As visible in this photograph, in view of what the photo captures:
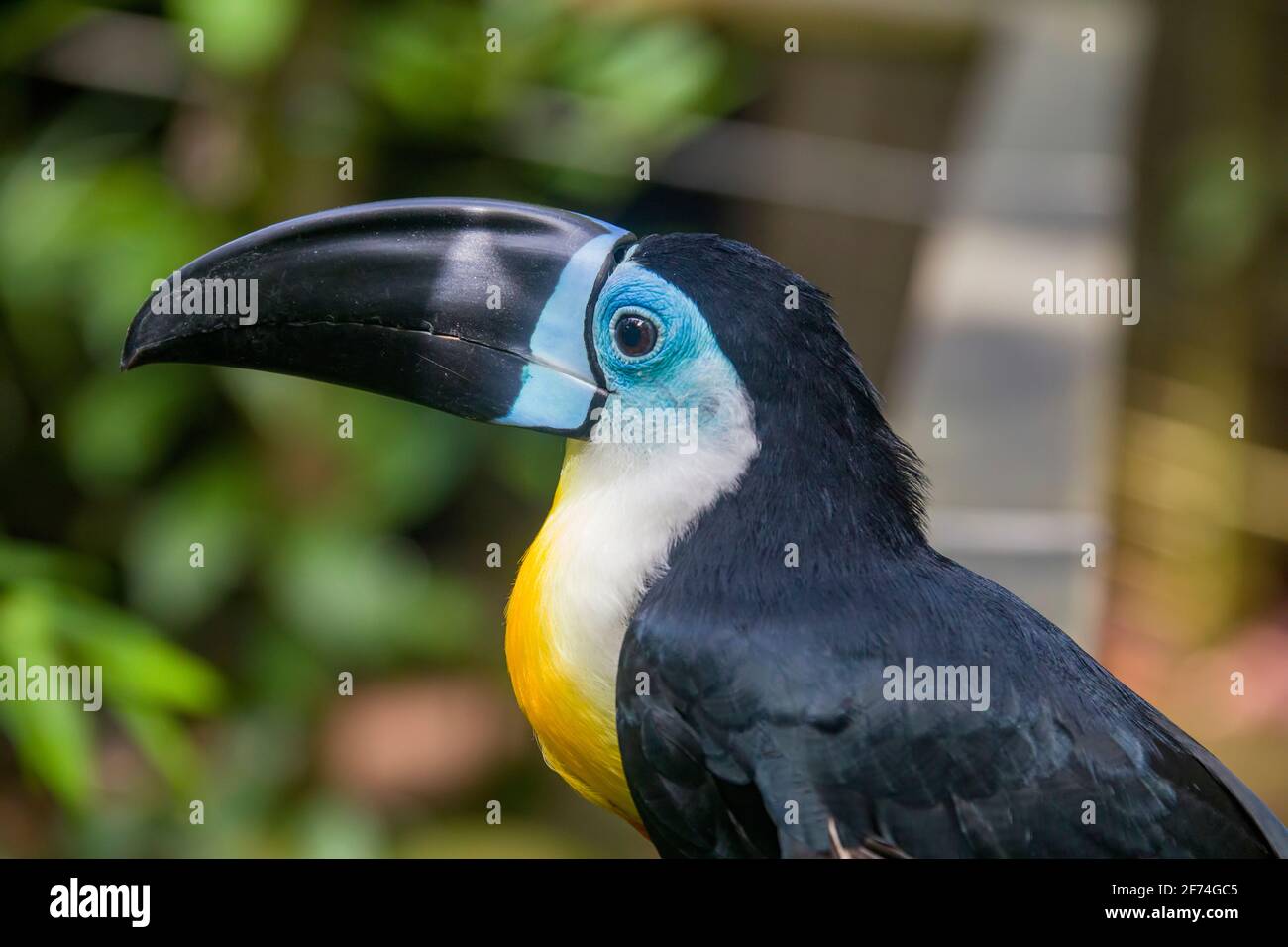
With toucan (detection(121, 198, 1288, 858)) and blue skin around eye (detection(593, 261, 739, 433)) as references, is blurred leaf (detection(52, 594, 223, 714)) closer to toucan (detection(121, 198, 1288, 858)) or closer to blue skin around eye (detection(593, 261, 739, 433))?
toucan (detection(121, 198, 1288, 858))

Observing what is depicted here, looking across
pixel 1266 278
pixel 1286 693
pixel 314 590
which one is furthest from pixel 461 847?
pixel 1266 278

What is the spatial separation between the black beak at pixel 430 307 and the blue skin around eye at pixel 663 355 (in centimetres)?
3

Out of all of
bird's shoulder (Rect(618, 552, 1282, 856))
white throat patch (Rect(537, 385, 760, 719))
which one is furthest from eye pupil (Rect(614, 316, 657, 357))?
bird's shoulder (Rect(618, 552, 1282, 856))

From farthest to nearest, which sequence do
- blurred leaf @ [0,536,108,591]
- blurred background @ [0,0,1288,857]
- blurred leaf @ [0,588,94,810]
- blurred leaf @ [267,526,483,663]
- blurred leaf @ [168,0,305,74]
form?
1. blurred leaf @ [267,526,483,663]
2. blurred background @ [0,0,1288,857]
3. blurred leaf @ [168,0,305,74]
4. blurred leaf @ [0,536,108,591]
5. blurred leaf @ [0,588,94,810]

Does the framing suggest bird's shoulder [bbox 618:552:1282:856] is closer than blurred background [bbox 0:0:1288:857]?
Yes

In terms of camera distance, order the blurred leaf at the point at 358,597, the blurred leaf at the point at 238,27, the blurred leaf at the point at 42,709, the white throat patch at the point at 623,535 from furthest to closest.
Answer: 1. the blurred leaf at the point at 358,597
2. the blurred leaf at the point at 238,27
3. the blurred leaf at the point at 42,709
4. the white throat patch at the point at 623,535

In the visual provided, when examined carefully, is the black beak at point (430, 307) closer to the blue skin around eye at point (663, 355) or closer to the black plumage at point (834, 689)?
the blue skin around eye at point (663, 355)

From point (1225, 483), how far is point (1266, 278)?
60cm

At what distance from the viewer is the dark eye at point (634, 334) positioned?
1.60 meters

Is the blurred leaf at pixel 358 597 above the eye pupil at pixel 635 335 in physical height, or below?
below

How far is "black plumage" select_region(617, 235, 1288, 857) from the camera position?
1.49 m

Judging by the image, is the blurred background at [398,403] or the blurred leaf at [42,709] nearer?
the blurred leaf at [42,709]

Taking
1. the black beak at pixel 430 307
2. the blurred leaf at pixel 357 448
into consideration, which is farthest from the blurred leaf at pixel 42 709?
the blurred leaf at pixel 357 448

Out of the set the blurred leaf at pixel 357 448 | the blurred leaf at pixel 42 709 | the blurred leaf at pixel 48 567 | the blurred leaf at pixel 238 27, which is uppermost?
the blurred leaf at pixel 238 27
